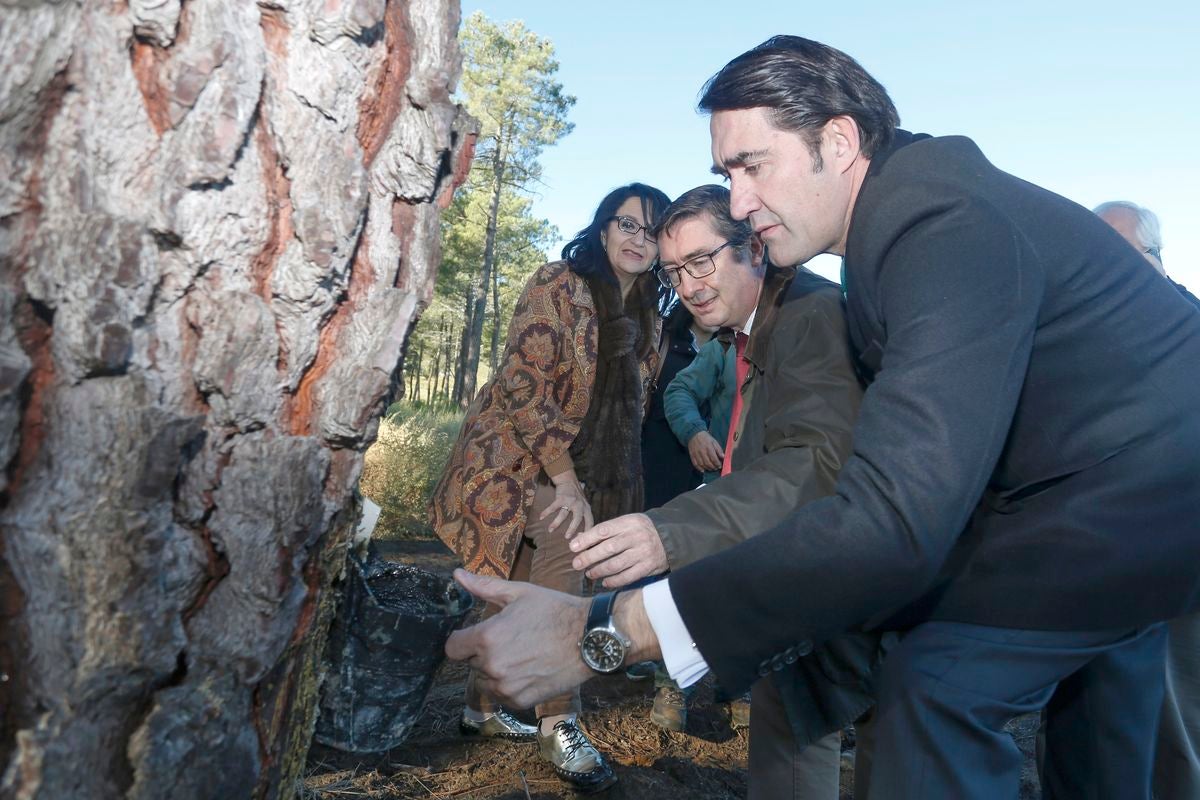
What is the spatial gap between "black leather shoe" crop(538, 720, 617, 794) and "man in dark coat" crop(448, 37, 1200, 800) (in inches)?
61.7

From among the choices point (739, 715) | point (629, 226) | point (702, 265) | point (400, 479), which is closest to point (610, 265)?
point (629, 226)

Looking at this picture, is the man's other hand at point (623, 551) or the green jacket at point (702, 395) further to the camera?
the green jacket at point (702, 395)

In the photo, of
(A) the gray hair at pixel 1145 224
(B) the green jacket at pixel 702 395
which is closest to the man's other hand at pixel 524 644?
(B) the green jacket at pixel 702 395

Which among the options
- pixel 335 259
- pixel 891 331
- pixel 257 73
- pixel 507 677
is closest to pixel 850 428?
pixel 891 331

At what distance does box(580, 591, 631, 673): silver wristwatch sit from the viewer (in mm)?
1563

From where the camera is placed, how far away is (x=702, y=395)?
434cm

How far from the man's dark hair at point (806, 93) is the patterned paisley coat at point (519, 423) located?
1.62 meters

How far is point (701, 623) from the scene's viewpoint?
4.94ft

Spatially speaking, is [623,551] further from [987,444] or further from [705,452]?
[705,452]

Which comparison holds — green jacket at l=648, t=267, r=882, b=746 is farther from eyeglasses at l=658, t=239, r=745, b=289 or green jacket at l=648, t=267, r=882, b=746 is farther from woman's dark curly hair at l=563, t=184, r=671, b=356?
woman's dark curly hair at l=563, t=184, r=671, b=356

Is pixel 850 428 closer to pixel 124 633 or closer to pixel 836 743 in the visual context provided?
pixel 836 743

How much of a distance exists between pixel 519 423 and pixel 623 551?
1538 millimetres

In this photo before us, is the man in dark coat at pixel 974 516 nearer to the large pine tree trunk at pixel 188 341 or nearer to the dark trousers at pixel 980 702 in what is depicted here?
the dark trousers at pixel 980 702

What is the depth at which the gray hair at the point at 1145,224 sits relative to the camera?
13.3 feet
